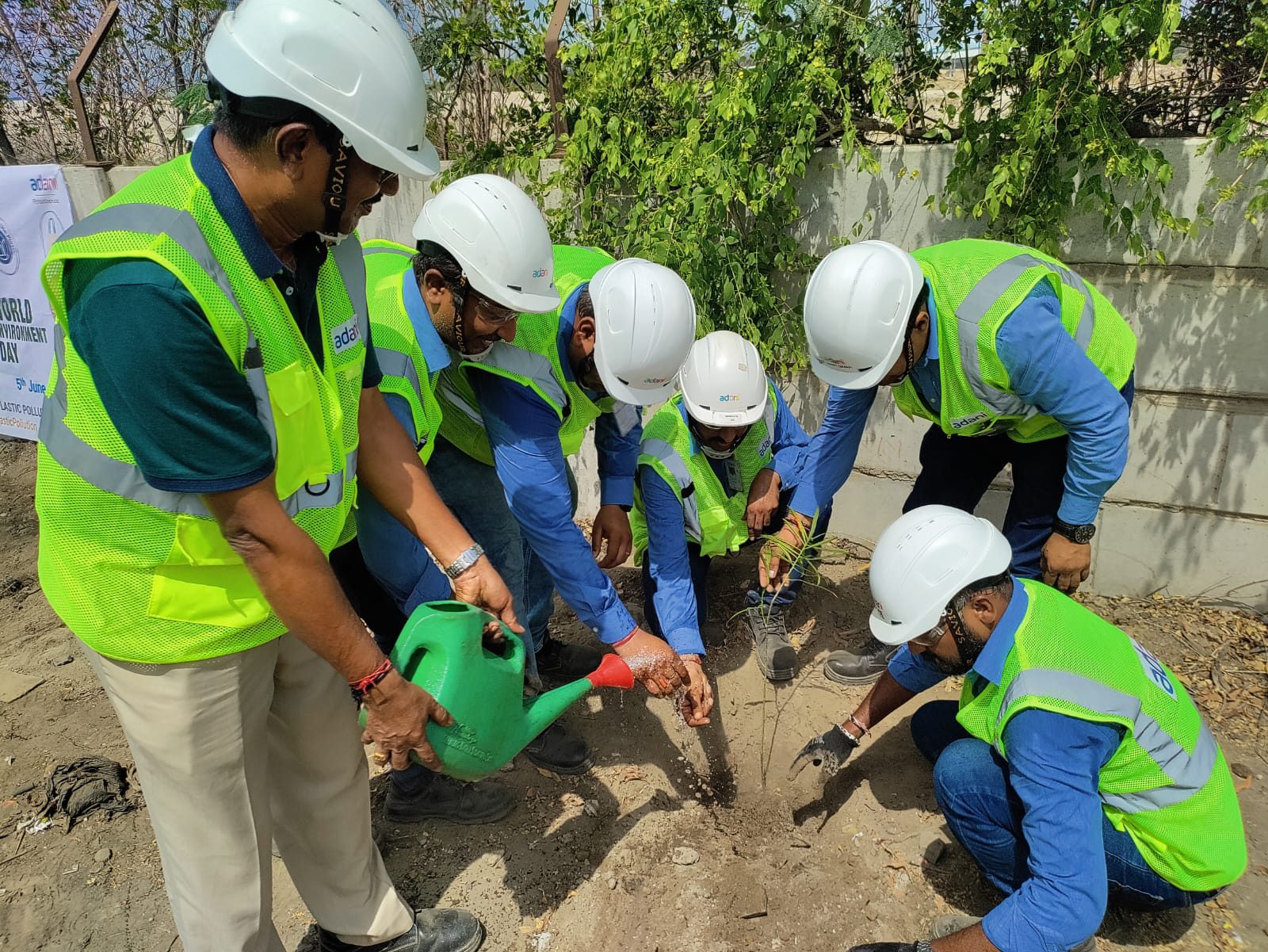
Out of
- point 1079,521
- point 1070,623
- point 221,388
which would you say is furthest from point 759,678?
point 221,388

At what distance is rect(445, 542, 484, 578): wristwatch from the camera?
6.65 ft

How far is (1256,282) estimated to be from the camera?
2932mm

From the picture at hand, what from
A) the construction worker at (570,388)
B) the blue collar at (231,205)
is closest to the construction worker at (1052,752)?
the construction worker at (570,388)

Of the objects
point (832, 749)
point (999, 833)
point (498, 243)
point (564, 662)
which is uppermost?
point (498, 243)

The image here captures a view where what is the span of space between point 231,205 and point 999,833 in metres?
2.21

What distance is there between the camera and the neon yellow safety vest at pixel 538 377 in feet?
7.59

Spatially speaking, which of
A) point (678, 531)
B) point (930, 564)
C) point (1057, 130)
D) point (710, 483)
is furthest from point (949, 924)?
point (1057, 130)

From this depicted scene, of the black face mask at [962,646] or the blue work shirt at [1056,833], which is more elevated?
the black face mask at [962,646]

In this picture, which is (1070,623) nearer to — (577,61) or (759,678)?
(759,678)

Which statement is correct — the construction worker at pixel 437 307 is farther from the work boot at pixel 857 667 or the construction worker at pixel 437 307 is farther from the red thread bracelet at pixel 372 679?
the work boot at pixel 857 667

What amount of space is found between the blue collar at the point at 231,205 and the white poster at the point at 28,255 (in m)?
5.46

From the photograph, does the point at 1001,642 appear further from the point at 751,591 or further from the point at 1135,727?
the point at 751,591

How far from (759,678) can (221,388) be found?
256cm

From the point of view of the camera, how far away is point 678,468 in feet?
10.0
